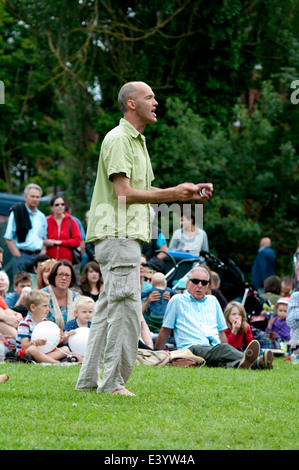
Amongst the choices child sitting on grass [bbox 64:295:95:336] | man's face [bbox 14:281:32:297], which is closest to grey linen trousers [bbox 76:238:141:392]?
child sitting on grass [bbox 64:295:95:336]

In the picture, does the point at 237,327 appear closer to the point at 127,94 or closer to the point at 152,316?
the point at 152,316

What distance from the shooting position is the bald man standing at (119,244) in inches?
246

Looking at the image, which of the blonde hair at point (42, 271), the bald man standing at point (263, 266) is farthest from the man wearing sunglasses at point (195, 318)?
the bald man standing at point (263, 266)

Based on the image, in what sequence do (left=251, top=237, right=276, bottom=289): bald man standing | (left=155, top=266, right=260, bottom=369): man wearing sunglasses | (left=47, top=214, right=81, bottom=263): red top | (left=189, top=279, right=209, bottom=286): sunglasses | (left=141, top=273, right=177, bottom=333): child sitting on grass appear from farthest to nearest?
(left=251, top=237, right=276, bottom=289): bald man standing → (left=47, top=214, right=81, bottom=263): red top → (left=141, top=273, right=177, bottom=333): child sitting on grass → (left=189, top=279, right=209, bottom=286): sunglasses → (left=155, top=266, right=260, bottom=369): man wearing sunglasses

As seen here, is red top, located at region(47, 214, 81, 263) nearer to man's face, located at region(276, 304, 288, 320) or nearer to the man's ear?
man's face, located at region(276, 304, 288, 320)

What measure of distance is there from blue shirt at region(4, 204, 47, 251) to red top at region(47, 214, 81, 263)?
0.28m

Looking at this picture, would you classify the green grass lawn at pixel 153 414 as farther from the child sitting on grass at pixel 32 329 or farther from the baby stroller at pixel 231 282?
the baby stroller at pixel 231 282

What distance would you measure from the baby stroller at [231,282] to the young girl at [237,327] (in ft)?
6.33

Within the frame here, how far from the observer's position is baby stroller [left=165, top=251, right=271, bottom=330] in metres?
14.1

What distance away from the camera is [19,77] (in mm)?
34875

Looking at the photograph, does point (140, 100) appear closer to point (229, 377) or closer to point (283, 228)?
point (229, 377)

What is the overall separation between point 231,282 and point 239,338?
367 centimetres

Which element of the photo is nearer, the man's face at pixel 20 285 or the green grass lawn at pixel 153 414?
the green grass lawn at pixel 153 414

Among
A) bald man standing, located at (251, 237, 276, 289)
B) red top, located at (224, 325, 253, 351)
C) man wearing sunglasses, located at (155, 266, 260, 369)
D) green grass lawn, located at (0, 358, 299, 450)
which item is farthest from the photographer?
bald man standing, located at (251, 237, 276, 289)
